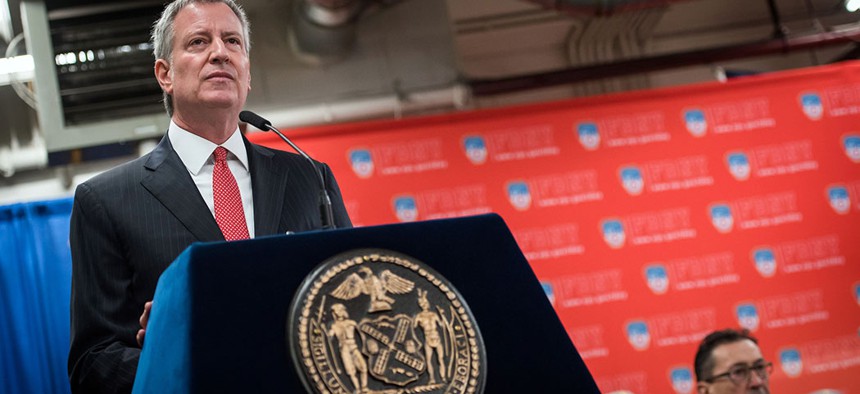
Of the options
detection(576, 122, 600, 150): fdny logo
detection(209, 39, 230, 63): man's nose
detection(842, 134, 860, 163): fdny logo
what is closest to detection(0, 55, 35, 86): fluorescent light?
detection(576, 122, 600, 150): fdny logo

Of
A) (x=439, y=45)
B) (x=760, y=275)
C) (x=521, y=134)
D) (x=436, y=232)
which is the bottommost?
(x=760, y=275)

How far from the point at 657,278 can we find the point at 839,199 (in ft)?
3.63

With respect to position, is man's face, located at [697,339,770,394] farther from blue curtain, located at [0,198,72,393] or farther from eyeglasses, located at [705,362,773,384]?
blue curtain, located at [0,198,72,393]

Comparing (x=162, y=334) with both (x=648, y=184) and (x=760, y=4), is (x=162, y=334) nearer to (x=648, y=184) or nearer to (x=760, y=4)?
(x=648, y=184)

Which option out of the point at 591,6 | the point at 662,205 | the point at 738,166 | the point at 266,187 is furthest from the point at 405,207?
the point at 266,187

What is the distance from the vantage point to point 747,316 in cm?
478

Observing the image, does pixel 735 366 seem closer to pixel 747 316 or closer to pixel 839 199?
pixel 747 316

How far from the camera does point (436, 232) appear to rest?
1.09 meters

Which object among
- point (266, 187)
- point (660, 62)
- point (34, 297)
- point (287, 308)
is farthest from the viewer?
point (660, 62)

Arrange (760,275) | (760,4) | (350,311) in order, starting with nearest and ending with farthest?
1. (350,311)
2. (760,275)
3. (760,4)

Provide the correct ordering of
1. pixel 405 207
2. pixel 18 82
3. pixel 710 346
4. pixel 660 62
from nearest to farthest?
pixel 710 346
pixel 405 207
pixel 18 82
pixel 660 62

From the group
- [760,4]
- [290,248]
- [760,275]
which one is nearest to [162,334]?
[290,248]

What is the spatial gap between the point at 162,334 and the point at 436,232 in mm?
327

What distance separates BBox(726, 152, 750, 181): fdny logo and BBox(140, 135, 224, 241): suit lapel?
401 cm
